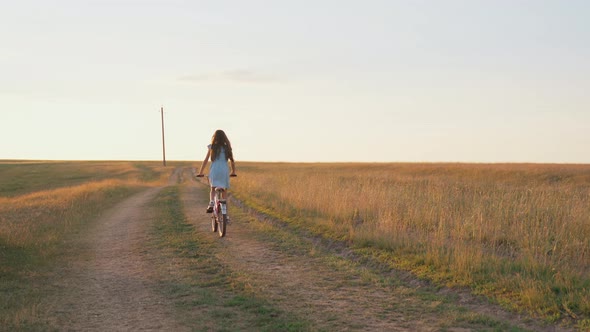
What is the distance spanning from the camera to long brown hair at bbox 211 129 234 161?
42.0 ft

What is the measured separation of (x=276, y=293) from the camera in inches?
292

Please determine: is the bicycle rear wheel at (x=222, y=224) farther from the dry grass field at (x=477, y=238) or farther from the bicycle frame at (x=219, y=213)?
the dry grass field at (x=477, y=238)

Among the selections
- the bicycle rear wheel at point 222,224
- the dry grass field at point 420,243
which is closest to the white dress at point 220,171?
the bicycle rear wheel at point 222,224

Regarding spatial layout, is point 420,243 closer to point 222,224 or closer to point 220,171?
point 222,224

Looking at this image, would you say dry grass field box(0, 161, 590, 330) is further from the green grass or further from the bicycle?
the bicycle

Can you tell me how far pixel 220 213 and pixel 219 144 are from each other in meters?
1.69

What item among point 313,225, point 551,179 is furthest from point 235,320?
point 551,179

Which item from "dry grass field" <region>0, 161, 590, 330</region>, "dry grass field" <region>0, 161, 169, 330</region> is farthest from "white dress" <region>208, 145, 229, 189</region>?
"dry grass field" <region>0, 161, 169, 330</region>

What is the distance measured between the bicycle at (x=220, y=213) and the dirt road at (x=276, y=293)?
0.52 metres

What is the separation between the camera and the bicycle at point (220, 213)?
41.7 feet

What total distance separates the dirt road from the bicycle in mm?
517

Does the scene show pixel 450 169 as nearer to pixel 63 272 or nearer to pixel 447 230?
pixel 447 230

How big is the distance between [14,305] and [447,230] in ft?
27.0

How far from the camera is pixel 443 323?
5.99m
